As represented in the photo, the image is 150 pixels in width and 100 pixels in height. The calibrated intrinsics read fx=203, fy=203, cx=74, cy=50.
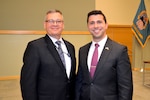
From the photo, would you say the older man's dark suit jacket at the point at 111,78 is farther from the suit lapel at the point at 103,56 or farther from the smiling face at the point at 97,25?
the smiling face at the point at 97,25

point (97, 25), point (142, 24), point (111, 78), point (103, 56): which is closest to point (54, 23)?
point (97, 25)

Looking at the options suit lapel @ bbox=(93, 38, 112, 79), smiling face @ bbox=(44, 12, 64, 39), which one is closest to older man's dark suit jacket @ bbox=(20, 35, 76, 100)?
smiling face @ bbox=(44, 12, 64, 39)

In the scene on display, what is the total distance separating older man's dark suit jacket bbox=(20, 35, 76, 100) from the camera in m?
1.67

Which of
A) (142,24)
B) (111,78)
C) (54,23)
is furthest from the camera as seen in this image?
(142,24)

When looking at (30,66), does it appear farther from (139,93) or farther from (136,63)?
(136,63)

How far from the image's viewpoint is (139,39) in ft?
21.1

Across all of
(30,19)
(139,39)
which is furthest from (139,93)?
(30,19)

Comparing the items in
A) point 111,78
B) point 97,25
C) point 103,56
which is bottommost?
point 111,78

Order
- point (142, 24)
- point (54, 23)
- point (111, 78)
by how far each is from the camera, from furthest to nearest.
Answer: point (142, 24) → point (54, 23) → point (111, 78)

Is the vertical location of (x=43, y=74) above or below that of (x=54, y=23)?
below

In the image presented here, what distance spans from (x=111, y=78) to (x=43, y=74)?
56 centimetres

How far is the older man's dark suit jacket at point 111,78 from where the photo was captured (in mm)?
1606

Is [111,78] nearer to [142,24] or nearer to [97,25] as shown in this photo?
[97,25]

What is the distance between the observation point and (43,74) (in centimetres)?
171
